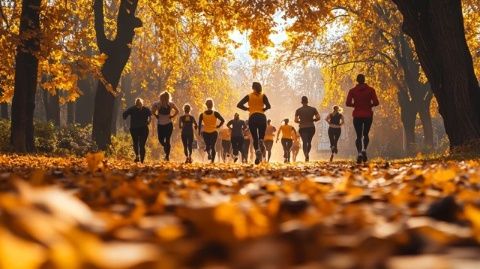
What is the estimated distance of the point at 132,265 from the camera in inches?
52.3

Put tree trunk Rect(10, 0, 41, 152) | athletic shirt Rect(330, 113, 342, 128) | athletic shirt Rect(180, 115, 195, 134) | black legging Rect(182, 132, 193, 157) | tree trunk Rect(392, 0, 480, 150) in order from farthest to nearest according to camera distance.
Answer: athletic shirt Rect(330, 113, 342, 128), black legging Rect(182, 132, 193, 157), athletic shirt Rect(180, 115, 195, 134), tree trunk Rect(10, 0, 41, 152), tree trunk Rect(392, 0, 480, 150)

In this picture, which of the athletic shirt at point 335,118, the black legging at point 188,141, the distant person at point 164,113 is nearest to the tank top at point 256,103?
the distant person at point 164,113

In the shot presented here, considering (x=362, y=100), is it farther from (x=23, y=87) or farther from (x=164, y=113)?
(x=23, y=87)

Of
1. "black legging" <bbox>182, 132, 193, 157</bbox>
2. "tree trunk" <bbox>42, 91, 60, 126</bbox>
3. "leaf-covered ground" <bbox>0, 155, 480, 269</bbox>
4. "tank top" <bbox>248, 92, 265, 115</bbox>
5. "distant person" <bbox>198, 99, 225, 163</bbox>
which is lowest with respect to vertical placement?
"leaf-covered ground" <bbox>0, 155, 480, 269</bbox>

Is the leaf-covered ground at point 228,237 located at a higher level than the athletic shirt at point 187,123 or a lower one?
lower

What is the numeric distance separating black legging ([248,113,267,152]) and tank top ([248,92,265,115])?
102 millimetres

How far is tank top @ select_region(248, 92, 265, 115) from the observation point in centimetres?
1459

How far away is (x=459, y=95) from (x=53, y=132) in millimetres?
12966

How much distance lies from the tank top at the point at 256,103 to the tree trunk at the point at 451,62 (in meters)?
3.75

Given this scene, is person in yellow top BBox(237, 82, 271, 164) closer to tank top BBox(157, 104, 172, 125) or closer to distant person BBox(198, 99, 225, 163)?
tank top BBox(157, 104, 172, 125)

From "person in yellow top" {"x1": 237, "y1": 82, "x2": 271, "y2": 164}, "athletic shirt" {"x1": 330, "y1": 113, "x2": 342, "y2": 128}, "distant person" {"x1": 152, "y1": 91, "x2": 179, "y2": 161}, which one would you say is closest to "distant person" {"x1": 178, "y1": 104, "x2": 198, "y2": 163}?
"distant person" {"x1": 152, "y1": 91, "x2": 179, "y2": 161}

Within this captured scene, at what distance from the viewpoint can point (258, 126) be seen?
1495 cm

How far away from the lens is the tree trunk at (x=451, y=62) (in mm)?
13664

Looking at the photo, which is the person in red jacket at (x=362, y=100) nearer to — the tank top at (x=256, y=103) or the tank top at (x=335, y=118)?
the tank top at (x=256, y=103)
